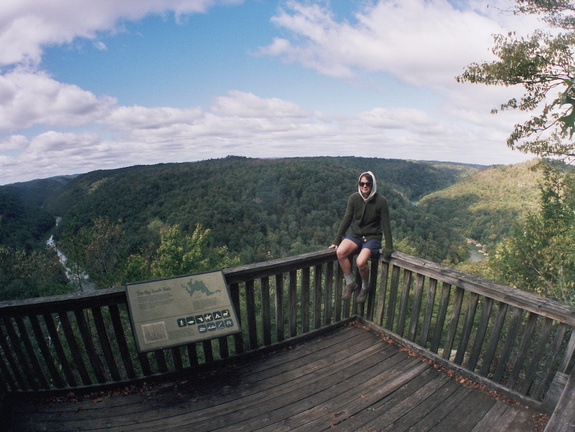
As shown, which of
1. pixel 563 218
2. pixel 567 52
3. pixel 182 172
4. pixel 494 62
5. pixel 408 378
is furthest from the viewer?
pixel 182 172

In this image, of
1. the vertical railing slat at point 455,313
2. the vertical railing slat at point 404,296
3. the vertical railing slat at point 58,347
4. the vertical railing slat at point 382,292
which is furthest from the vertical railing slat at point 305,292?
the vertical railing slat at point 58,347

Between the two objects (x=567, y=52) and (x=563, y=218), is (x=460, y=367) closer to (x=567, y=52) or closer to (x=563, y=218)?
(x=567, y=52)

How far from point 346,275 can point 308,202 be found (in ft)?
205

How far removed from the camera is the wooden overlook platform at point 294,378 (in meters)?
2.45

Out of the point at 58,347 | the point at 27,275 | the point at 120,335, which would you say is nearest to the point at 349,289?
the point at 120,335

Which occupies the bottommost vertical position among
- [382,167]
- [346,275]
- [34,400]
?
[382,167]

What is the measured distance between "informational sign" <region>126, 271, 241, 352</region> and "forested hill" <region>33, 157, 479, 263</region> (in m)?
39.5

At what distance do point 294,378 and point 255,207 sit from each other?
5783 cm

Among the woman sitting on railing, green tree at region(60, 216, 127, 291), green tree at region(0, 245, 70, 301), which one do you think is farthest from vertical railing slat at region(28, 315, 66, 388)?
green tree at region(0, 245, 70, 301)

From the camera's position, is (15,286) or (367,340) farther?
(15,286)

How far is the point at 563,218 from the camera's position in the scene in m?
9.40

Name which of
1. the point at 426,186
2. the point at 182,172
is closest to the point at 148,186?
the point at 182,172

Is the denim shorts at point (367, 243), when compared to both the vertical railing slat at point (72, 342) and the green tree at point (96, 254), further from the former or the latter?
the green tree at point (96, 254)

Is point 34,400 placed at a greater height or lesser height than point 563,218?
greater
